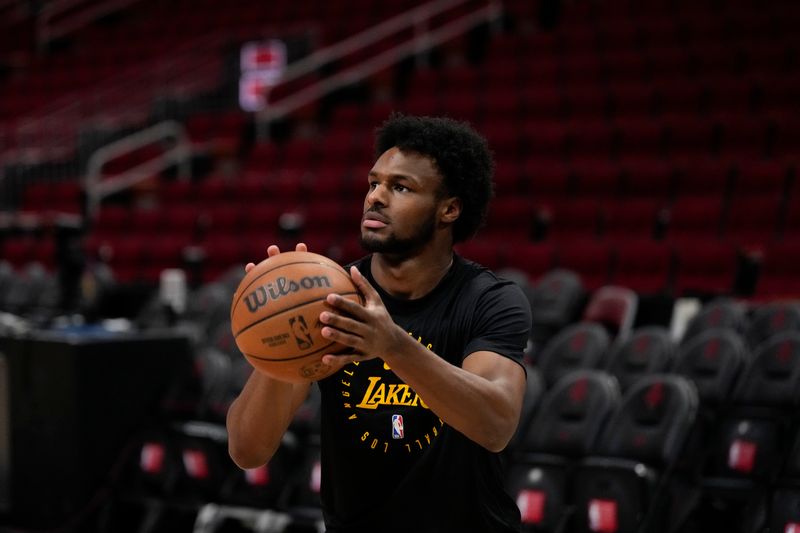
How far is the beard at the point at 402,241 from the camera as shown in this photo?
2.30 m

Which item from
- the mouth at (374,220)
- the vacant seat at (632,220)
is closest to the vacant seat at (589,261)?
the vacant seat at (632,220)

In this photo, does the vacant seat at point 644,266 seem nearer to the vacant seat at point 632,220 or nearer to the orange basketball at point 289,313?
the vacant seat at point 632,220

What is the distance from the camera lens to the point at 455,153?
2.45 m

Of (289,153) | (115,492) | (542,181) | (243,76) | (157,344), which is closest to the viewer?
(115,492)

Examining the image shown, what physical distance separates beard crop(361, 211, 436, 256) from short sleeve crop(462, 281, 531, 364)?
20 cm

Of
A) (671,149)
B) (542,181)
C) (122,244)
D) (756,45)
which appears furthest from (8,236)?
(756,45)

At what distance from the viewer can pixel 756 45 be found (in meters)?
10.3

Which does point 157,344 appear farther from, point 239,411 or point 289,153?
point 289,153

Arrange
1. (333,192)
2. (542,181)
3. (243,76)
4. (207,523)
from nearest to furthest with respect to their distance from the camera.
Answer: (207,523) < (542,181) < (333,192) < (243,76)

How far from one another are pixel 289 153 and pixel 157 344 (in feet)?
18.6

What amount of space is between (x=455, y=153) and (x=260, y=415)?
2.54ft

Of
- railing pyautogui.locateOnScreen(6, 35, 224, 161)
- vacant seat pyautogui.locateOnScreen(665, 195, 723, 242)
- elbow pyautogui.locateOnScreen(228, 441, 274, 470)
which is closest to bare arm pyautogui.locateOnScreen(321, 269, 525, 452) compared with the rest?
elbow pyautogui.locateOnScreen(228, 441, 274, 470)

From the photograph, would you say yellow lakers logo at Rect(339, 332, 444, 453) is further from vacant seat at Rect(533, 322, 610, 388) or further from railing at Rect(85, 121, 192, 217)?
railing at Rect(85, 121, 192, 217)

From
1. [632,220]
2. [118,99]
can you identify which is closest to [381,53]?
[118,99]
